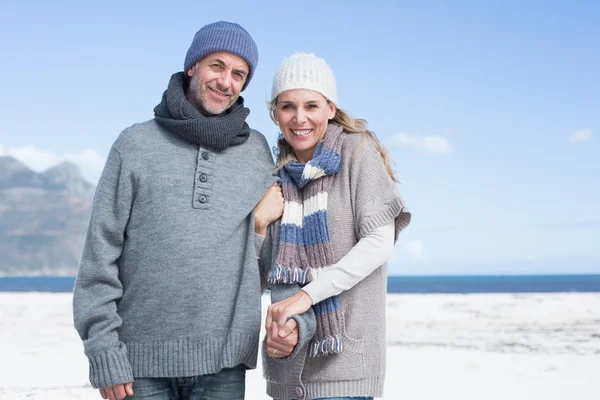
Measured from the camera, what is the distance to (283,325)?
200 centimetres

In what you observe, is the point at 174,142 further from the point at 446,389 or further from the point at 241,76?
the point at 446,389


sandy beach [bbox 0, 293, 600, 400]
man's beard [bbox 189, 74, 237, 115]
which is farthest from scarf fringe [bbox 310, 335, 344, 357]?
sandy beach [bbox 0, 293, 600, 400]

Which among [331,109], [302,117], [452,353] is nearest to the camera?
[302,117]

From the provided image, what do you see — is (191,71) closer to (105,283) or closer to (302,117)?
(302,117)

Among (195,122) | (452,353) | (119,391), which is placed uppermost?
(195,122)

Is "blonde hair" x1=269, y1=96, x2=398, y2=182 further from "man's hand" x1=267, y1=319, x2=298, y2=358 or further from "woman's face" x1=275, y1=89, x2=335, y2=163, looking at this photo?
"man's hand" x1=267, y1=319, x2=298, y2=358

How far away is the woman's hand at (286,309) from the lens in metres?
2.00

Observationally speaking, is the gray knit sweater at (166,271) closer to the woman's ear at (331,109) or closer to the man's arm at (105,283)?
the man's arm at (105,283)

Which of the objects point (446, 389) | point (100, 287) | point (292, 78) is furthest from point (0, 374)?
point (292, 78)

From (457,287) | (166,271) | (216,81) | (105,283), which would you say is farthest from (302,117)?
(457,287)

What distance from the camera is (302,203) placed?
2.28 meters

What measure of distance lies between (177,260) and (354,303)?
1.91 feet

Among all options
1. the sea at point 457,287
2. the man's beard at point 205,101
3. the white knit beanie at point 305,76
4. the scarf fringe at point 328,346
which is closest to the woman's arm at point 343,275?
the scarf fringe at point 328,346

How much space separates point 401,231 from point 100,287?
998mm
